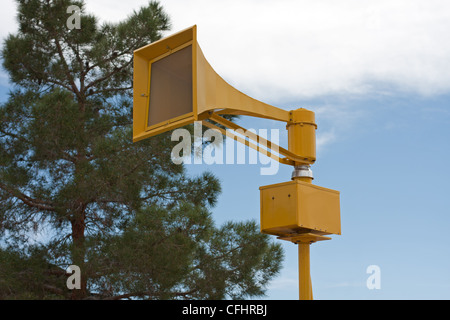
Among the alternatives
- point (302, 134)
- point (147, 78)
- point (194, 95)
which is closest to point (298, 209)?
point (302, 134)

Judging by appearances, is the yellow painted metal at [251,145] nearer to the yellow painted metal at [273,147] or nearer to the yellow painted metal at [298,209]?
the yellow painted metal at [273,147]

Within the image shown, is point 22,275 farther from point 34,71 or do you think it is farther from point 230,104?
point 230,104

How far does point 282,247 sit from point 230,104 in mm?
7843

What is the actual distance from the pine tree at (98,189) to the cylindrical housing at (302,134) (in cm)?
549

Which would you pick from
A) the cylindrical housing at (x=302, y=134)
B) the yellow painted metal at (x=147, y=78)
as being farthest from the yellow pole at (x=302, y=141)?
the yellow painted metal at (x=147, y=78)

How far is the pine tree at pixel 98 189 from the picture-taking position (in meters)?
9.37

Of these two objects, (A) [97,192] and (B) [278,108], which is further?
(A) [97,192]

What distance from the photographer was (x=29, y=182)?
34.9ft

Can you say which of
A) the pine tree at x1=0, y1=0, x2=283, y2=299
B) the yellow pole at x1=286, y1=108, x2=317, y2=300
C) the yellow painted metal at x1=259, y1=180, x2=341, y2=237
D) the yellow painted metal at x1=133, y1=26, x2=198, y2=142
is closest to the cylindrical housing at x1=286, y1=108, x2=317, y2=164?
the yellow pole at x1=286, y1=108, x2=317, y2=300

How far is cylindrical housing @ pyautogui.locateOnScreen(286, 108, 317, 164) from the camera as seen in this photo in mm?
3957

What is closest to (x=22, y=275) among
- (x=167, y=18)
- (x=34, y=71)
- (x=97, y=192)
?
(x=97, y=192)

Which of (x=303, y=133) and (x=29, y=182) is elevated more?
(x=29, y=182)

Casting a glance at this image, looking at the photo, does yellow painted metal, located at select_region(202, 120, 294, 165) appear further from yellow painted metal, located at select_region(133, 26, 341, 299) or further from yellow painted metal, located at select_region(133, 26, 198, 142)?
yellow painted metal, located at select_region(133, 26, 198, 142)

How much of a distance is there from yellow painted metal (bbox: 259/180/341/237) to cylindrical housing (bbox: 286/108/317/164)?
236 millimetres
